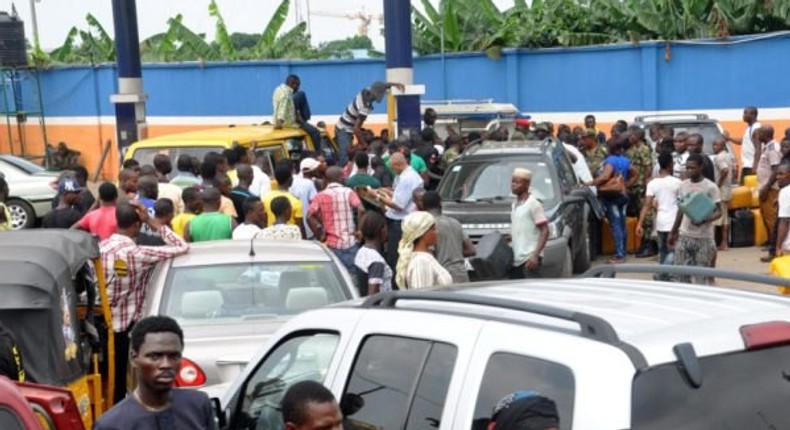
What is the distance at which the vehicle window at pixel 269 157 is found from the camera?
14706mm

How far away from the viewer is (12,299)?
20.6 ft

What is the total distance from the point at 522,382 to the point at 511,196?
10653 mm

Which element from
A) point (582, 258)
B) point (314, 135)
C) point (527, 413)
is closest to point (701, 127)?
point (582, 258)

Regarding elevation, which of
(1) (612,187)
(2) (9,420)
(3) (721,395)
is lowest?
(1) (612,187)

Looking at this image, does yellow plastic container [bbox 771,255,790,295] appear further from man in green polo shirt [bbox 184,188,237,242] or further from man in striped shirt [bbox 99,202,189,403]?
man in green polo shirt [bbox 184,188,237,242]

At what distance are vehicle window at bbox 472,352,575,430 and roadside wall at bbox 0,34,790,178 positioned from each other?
73.0ft

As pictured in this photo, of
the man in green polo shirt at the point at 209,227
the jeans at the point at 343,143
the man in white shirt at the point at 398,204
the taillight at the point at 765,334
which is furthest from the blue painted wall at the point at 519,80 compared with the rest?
the taillight at the point at 765,334

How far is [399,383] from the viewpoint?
14.5 ft

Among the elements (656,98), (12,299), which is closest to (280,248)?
(12,299)

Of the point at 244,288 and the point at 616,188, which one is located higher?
the point at 244,288

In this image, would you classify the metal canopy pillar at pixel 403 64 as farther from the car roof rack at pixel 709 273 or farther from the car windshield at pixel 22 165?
the car roof rack at pixel 709 273

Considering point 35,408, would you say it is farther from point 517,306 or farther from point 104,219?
point 104,219

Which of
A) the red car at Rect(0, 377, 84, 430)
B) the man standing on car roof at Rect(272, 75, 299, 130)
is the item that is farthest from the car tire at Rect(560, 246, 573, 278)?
the red car at Rect(0, 377, 84, 430)

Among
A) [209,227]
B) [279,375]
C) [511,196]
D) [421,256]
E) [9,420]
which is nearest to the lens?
[9,420]
